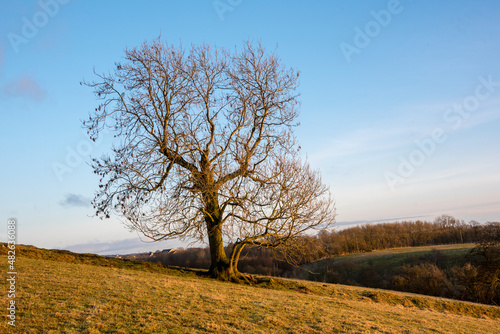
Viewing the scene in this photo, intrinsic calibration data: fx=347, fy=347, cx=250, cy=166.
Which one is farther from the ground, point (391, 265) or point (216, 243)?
point (216, 243)

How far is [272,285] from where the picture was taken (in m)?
17.7

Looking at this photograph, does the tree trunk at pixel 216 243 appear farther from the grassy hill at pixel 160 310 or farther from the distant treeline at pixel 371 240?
the distant treeline at pixel 371 240

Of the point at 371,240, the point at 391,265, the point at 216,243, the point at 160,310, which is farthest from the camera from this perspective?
the point at 371,240

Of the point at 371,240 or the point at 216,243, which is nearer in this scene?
the point at 216,243

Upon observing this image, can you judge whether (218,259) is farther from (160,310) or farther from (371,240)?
(371,240)

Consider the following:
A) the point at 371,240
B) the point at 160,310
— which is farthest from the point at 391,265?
the point at 160,310

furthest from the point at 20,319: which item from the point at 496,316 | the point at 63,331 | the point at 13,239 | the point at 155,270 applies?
the point at 496,316

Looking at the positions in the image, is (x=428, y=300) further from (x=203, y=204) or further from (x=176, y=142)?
(x=176, y=142)

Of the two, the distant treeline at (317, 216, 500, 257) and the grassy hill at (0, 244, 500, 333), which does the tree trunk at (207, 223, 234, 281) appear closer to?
the grassy hill at (0, 244, 500, 333)

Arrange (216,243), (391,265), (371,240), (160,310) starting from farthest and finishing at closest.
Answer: (371,240) → (391,265) → (216,243) → (160,310)

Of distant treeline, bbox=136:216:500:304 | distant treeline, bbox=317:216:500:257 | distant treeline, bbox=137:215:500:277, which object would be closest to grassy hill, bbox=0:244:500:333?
distant treeline, bbox=136:216:500:304

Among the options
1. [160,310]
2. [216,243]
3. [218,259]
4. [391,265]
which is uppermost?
[216,243]

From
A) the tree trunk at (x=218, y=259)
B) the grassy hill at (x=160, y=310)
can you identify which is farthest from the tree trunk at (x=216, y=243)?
the grassy hill at (x=160, y=310)

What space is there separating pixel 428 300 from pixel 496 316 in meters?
4.22
